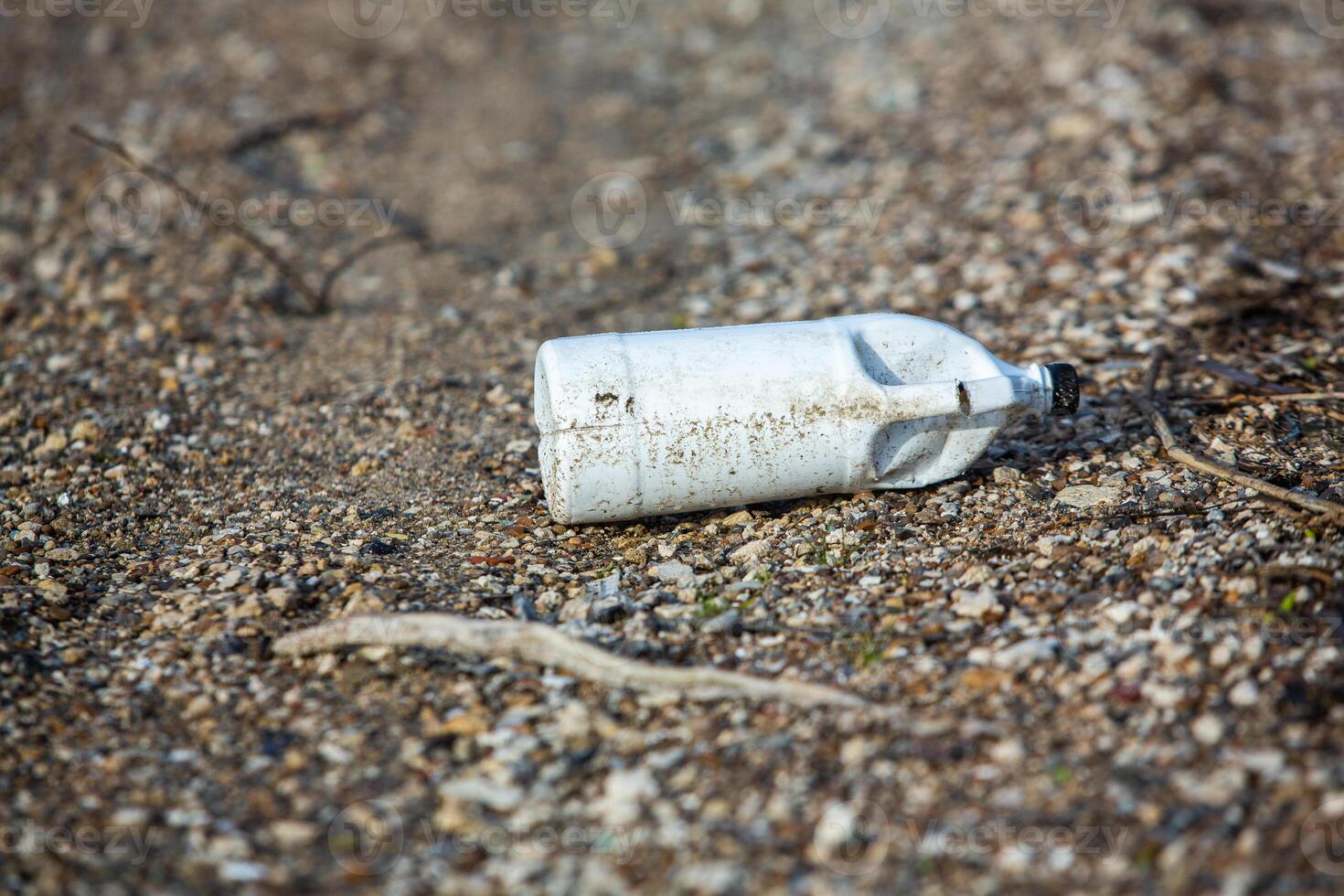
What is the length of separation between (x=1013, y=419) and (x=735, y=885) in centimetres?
150

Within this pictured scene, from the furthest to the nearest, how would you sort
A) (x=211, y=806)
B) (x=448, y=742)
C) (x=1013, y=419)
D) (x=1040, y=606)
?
(x=1013, y=419) → (x=1040, y=606) → (x=448, y=742) → (x=211, y=806)

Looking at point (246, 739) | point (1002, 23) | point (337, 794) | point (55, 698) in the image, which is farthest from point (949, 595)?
point (1002, 23)

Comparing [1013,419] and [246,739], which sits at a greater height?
[1013,419]

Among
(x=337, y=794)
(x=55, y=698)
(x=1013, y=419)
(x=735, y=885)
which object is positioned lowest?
(x=735, y=885)

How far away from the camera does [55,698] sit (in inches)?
96.0

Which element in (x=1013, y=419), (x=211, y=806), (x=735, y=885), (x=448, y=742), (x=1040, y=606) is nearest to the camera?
(x=735, y=885)

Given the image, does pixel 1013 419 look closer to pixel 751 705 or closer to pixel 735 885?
pixel 751 705

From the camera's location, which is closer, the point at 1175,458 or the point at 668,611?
the point at 668,611
